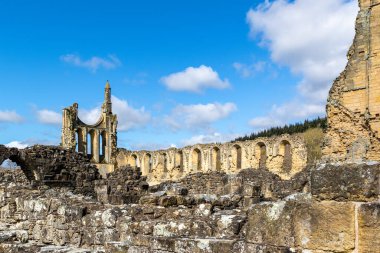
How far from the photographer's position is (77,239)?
572cm

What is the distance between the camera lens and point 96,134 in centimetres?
4056

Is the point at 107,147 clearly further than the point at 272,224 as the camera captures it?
Yes

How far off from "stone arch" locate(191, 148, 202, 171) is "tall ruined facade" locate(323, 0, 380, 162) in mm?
19383

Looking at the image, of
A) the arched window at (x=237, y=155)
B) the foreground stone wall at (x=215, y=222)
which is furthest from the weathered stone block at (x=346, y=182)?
the arched window at (x=237, y=155)

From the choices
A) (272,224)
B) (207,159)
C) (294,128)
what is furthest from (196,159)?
(272,224)

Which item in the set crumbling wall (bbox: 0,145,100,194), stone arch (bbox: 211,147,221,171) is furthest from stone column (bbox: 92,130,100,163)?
crumbling wall (bbox: 0,145,100,194)

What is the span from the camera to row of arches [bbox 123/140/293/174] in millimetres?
30141

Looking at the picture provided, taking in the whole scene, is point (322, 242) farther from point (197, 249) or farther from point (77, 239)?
point (77, 239)

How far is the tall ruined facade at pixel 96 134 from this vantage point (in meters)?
37.3

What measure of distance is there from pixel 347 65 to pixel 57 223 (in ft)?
47.4

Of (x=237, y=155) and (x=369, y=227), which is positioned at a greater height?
(x=237, y=155)

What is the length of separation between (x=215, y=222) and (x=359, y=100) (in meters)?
14.5

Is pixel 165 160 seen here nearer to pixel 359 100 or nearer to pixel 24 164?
pixel 359 100

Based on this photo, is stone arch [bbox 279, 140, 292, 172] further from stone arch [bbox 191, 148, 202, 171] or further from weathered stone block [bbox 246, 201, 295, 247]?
weathered stone block [bbox 246, 201, 295, 247]
